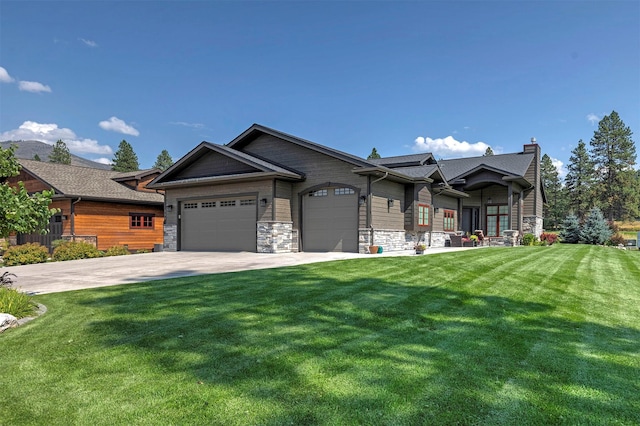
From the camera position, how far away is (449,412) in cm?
262

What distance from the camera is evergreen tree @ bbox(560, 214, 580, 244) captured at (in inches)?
1021

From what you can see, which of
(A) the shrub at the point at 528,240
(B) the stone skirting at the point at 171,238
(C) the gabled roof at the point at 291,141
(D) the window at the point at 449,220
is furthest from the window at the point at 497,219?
(B) the stone skirting at the point at 171,238

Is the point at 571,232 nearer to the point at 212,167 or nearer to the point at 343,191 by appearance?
the point at 343,191

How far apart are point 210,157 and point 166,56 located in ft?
22.7

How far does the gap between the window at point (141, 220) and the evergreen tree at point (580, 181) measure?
168 ft

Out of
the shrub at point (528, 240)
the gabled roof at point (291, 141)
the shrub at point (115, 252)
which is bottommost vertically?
the shrub at point (115, 252)

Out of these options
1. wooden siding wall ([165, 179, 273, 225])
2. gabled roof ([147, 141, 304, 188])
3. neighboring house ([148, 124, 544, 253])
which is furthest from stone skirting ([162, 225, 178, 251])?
gabled roof ([147, 141, 304, 188])

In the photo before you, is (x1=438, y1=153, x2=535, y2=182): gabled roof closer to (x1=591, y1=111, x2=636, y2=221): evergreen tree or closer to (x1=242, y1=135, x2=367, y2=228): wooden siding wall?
(x1=242, y1=135, x2=367, y2=228): wooden siding wall

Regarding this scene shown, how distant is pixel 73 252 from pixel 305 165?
1044 cm

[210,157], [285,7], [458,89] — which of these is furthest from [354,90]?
[210,157]

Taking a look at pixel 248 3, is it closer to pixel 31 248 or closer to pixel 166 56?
pixel 166 56

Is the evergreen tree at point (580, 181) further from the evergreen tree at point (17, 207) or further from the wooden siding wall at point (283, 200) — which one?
the evergreen tree at point (17, 207)

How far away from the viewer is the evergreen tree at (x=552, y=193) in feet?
176

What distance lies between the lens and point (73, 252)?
50.9ft
